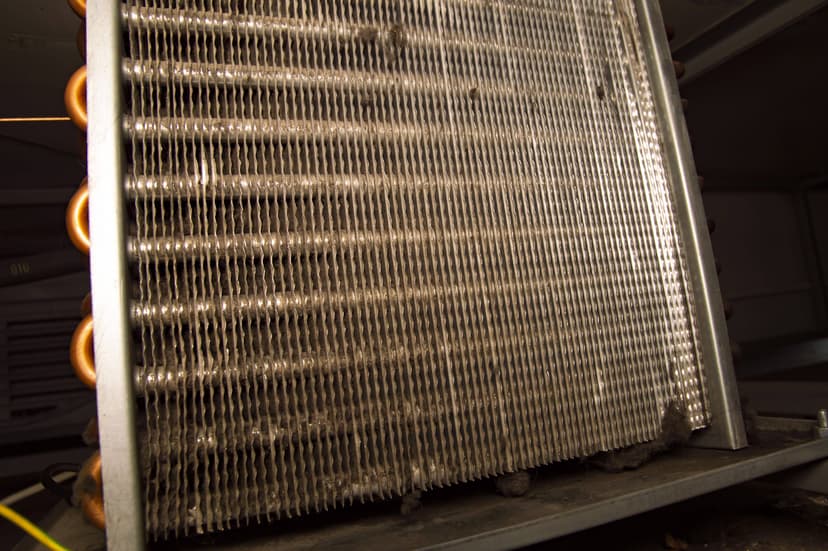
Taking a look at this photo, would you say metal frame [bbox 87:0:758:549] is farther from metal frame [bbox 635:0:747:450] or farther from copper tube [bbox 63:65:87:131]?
metal frame [bbox 635:0:747:450]

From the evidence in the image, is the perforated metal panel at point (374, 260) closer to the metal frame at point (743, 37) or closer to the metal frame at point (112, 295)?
the metal frame at point (112, 295)

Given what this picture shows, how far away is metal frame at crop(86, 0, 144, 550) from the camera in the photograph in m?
0.50

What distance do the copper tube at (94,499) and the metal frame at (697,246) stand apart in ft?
2.88

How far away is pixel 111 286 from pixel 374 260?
0.29m

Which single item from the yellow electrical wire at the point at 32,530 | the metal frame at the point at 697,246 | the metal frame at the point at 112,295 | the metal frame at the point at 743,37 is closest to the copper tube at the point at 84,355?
the metal frame at the point at 112,295

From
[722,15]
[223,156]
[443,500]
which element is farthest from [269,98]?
[722,15]

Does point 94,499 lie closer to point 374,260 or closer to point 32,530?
point 32,530

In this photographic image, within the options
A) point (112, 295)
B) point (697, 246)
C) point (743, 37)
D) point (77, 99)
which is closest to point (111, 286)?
point (112, 295)

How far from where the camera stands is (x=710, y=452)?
789 millimetres

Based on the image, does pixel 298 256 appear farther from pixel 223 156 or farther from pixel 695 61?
pixel 695 61

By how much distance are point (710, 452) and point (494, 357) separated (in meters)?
0.43

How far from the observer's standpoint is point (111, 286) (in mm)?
519

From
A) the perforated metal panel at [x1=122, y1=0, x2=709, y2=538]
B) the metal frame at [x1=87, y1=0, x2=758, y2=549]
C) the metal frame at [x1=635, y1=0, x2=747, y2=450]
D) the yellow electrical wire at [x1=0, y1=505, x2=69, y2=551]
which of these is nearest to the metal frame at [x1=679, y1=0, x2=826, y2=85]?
the metal frame at [x1=635, y1=0, x2=747, y2=450]

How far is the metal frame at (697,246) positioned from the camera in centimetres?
79
